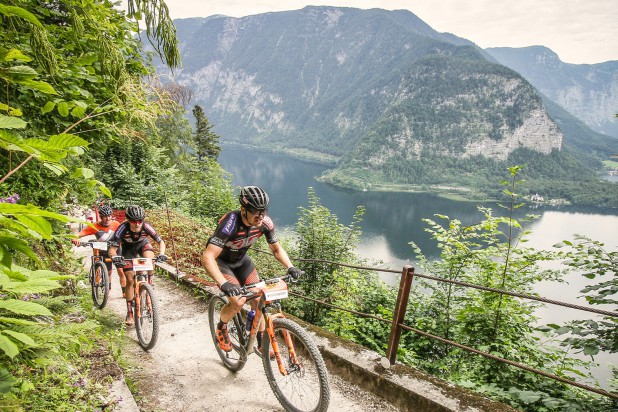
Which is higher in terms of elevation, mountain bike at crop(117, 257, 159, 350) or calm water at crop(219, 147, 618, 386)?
mountain bike at crop(117, 257, 159, 350)

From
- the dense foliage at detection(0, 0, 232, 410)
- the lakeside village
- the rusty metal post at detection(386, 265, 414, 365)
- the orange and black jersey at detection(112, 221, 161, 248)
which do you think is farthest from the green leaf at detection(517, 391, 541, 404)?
the lakeside village

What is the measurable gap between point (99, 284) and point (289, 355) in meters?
5.22

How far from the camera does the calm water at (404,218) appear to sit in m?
59.7

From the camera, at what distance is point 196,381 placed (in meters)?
4.20

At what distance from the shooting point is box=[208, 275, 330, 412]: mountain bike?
325 cm

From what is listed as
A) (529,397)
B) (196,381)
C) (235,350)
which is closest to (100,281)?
(196,381)

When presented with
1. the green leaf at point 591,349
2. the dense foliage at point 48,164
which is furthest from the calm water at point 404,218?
the dense foliage at point 48,164

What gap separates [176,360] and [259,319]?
1.85 m

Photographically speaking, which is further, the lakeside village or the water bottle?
the lakeside village

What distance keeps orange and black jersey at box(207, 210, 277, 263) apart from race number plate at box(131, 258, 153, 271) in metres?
1.71

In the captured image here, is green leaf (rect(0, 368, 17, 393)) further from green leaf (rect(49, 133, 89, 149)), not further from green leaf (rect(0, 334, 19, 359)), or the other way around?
green leaf (rect(49, 133, 89, 149))

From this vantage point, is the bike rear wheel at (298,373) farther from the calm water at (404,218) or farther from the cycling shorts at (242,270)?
the calm water at (404,218)

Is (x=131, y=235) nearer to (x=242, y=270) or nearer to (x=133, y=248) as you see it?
(x=133, y=248)

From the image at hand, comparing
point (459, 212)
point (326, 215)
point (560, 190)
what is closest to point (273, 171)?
point (459, 212)
